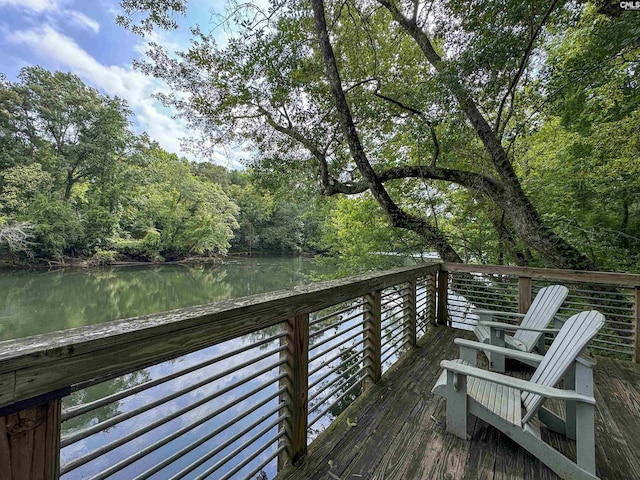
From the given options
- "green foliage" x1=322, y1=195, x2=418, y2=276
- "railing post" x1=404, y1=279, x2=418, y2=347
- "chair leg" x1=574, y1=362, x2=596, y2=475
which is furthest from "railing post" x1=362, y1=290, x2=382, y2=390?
"green foliage" x1=322, y1=195, x2=418, y2=276

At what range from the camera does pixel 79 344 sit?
0.72m

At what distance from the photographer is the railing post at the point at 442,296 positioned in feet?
12.3

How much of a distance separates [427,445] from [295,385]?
2.82 ft

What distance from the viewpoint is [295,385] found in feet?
4.94

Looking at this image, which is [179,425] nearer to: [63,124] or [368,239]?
[368,239]

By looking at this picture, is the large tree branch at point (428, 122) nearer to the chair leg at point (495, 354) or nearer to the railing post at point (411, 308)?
the railing post at point (411, 308)

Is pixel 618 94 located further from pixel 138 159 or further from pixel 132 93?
pixel 132 93

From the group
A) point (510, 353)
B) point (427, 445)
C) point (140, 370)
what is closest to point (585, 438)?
point (510, 353)

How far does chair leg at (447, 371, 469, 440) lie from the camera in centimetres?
167

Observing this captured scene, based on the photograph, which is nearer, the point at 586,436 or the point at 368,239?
the point at 586,436

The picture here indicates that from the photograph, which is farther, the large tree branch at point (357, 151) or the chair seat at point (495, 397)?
the large tree branch at point (357, 151)

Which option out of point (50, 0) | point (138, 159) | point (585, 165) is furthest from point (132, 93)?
point (585, 165)

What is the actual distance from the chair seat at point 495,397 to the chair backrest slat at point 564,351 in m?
0.05

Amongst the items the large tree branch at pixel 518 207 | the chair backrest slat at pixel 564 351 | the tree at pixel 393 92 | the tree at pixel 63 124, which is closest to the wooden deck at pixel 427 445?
the chair backrest slat at pixel 564 351
